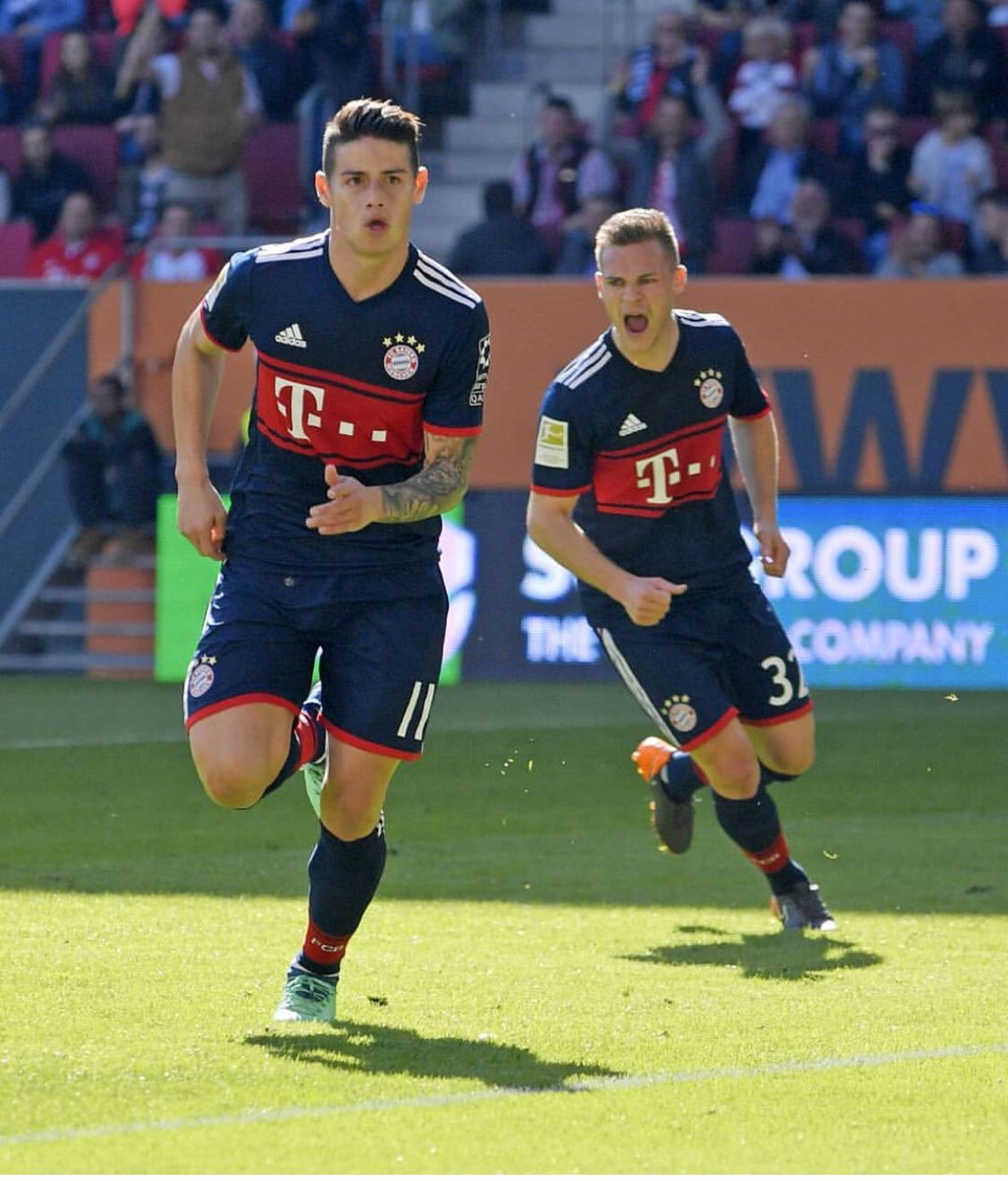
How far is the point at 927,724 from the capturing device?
1345cm

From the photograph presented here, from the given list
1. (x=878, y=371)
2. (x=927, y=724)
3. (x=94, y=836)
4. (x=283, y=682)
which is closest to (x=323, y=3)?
(x=878, y=371)

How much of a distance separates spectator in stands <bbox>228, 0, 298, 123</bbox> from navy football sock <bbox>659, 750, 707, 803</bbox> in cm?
1182

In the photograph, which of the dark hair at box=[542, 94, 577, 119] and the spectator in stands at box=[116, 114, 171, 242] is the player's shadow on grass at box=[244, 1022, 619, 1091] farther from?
the spectator in stands at box=[116, 114, 171, 242]

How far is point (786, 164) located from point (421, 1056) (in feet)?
40.9

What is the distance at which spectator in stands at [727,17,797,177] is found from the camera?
57.1 ft

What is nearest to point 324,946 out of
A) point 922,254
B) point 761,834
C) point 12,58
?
point 761,834

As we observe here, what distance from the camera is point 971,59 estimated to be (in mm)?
16953

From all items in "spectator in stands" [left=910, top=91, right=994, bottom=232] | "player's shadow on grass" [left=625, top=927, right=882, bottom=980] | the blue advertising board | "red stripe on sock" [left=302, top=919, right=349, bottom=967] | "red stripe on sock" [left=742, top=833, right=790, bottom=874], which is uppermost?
"spectator in stands" [left=910, top=91, right=994, bottom=232]

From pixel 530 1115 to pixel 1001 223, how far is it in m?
12.3

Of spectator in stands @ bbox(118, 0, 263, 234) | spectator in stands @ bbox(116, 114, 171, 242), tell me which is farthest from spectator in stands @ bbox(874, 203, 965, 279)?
spectator in stands @ bbox(116, 114, 171, 242)

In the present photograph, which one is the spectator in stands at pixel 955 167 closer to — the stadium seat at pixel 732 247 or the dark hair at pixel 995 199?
the dark hair at pixel 995 199

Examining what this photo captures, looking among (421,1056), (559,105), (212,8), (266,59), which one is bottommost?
(421,1056)

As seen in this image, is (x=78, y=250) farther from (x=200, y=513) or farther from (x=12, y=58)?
(x=200, y=513)

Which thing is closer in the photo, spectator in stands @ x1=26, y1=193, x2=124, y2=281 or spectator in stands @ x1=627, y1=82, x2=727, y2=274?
spectator in stands @ x1=627, y1=82, x2=727, y2=274
